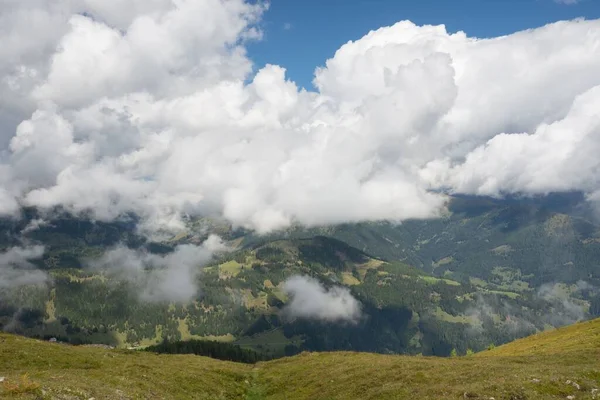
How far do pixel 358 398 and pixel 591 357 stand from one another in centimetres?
3679

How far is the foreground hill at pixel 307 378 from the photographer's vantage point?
42.3m

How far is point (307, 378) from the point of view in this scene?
74.9 meters

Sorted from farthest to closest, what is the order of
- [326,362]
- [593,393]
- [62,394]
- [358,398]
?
[326,362]
[358,398]
[593,393]
[62,394]

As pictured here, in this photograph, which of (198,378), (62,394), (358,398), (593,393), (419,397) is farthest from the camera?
(198,378)

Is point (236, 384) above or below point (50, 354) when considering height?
below

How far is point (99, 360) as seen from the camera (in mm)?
76000

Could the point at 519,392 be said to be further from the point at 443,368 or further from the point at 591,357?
the point at 591,357

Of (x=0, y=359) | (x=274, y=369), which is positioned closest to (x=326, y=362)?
(x=274, y=369)

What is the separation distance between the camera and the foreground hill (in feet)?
139

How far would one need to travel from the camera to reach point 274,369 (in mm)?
91625

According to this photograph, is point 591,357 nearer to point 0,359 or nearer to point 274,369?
point 274,369

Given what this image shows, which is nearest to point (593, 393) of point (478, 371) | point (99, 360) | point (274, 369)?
point (478, 371)

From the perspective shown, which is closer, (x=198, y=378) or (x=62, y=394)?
(x=62, y=394)

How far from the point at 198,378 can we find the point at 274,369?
25264 mm
